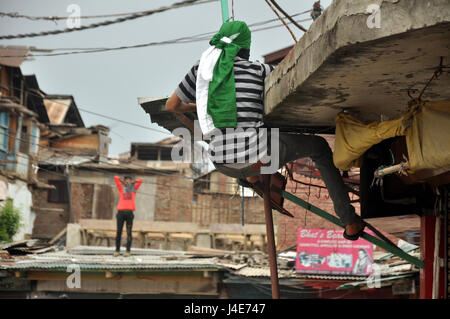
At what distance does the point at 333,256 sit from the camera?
1586 centimetres

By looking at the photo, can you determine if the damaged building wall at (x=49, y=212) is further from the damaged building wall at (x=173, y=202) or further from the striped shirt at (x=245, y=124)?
the striped shirt at (x=245, y=124)

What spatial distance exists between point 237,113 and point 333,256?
12.0 m

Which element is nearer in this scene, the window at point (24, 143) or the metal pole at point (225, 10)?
the metal pole at point (225, 10)

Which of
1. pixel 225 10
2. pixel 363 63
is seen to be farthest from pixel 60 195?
pixel 363 63

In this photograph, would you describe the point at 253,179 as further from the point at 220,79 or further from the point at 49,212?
the point at 49,212

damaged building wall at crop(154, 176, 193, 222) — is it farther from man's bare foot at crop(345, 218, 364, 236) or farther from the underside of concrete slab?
the underside of concrete slab

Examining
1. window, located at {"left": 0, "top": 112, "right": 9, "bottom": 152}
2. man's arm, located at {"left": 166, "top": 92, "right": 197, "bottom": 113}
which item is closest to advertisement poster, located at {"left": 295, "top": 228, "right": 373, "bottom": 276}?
man's arm, located at {"left": 166, "top": 92, "right": 197, "bottom": 113}

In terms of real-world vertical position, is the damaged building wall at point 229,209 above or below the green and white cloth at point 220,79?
below

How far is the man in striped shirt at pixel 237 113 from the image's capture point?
4.38 metres

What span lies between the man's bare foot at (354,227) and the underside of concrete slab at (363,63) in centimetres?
84

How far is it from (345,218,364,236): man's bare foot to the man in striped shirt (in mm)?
115

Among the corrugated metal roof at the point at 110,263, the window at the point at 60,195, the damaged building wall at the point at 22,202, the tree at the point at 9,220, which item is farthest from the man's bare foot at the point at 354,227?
the window at the point at 60,195

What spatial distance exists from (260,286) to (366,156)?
34.0 ft

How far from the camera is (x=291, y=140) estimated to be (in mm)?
4699
